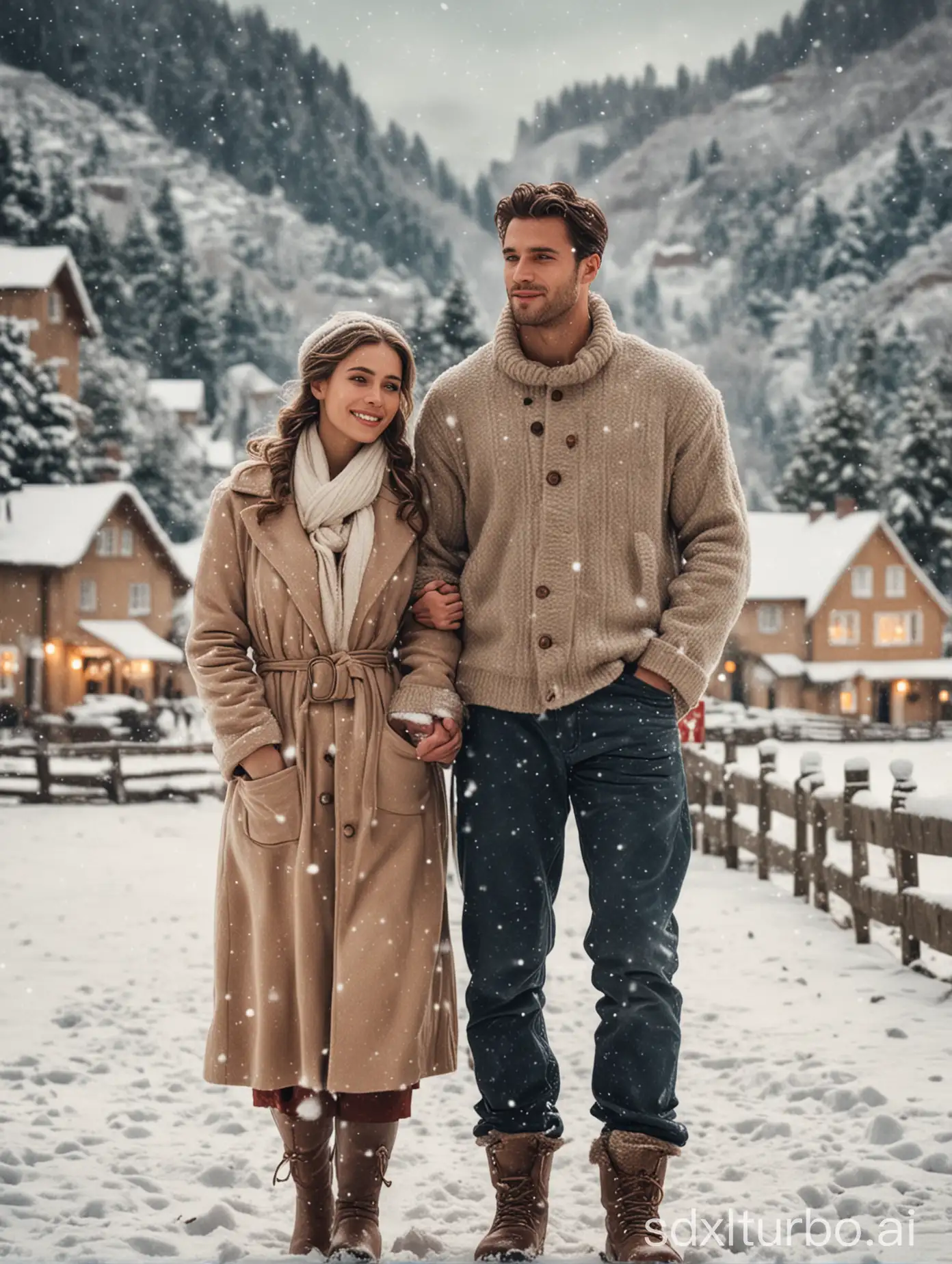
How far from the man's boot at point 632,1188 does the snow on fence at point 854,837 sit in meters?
3.11

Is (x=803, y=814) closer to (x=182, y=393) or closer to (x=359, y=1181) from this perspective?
(x=359, y=1181)

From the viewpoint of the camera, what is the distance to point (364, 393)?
3504 millimetres

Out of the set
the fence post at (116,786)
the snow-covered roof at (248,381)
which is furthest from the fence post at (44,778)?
the snow-covered roof at (248,381)

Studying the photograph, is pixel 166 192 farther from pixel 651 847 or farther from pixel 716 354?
pixel 651 847

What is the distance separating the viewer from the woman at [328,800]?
3324 mm

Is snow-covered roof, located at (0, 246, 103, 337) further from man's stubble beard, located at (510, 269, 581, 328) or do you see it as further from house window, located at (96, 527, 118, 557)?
man's stubble beard, located at (510, 269, 581, 328)

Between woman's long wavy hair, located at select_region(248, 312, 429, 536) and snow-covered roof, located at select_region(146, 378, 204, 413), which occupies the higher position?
snow-covered roof, located at select_region(146, 378, 204, 413)

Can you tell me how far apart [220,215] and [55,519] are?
149m

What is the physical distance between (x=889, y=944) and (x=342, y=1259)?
5.36 m

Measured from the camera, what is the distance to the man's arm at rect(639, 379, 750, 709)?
3439 millimetres

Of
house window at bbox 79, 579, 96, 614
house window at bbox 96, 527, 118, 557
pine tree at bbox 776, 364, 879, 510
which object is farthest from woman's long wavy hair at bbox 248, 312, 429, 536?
pine tree at bbox 776, 364, 879, 510

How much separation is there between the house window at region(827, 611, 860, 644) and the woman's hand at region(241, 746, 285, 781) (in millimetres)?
44333

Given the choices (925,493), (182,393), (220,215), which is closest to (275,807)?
(925,493)

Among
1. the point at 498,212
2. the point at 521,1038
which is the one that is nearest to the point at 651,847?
the point at 521,1038
